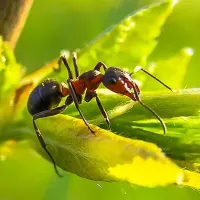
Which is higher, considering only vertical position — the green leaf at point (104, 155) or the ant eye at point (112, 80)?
the ant eye at point (112, 80)

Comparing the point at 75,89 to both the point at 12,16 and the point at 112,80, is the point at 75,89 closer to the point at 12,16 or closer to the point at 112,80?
the point at 112,80

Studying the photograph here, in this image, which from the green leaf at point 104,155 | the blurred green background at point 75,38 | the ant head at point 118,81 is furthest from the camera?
the blurred green background at point 75,38

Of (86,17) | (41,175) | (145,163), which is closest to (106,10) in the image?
(86,17)

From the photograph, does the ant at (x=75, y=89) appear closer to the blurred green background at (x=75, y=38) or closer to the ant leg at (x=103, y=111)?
the ant leg at (x=103, y=111)

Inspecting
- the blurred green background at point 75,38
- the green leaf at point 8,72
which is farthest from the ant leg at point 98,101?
the blurred green background at point 75,38

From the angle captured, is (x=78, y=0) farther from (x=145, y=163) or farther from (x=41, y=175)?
(x=145, y=163)

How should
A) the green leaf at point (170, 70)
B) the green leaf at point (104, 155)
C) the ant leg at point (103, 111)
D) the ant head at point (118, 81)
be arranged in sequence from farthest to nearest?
the green leaf at point (170, 70) < the ant head at point (118, 81) < the ant leg at point (103, 111) < the green leaf at point (104, 155)
